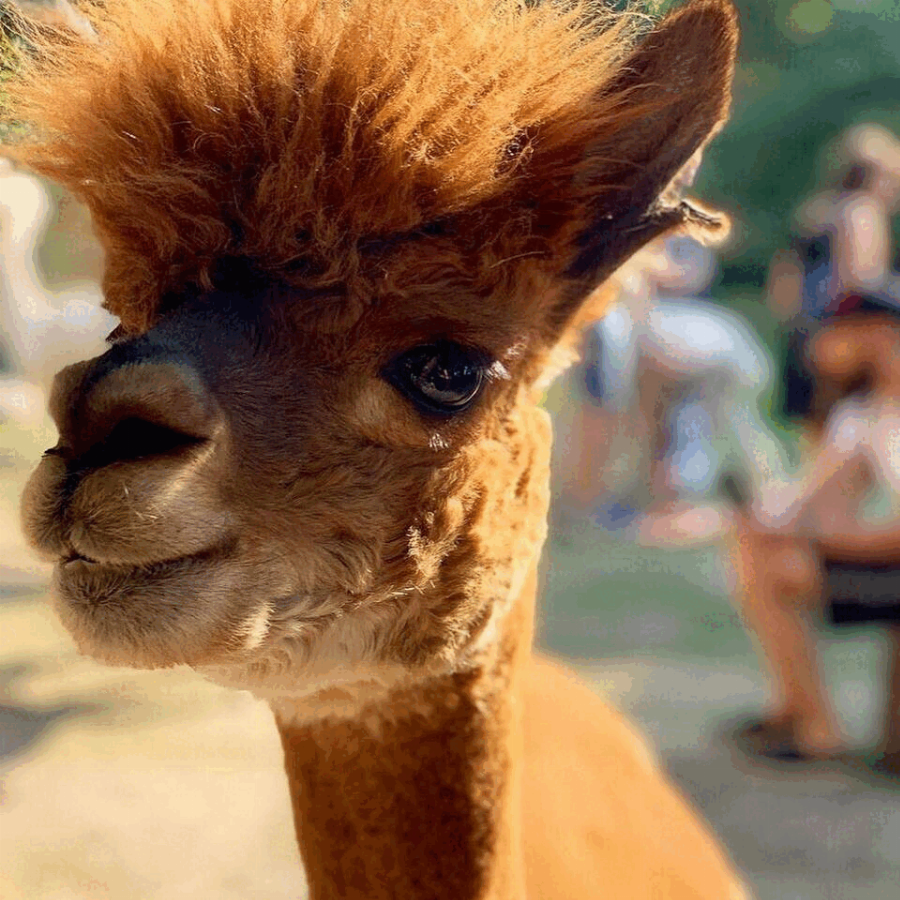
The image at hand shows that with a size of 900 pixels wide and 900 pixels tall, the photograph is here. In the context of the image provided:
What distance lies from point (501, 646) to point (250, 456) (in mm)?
569

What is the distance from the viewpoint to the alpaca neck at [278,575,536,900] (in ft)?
4.79

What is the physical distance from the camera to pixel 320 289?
1282mm

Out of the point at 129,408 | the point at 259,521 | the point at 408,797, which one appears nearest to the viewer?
the point at 129,408

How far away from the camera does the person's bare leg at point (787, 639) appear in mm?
4344

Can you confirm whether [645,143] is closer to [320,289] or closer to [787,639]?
[320,289]

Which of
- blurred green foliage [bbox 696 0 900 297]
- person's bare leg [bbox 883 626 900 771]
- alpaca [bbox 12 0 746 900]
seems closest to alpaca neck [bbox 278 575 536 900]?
alpaca [bbox 12 0 746 900]

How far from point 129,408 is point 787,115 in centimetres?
1426

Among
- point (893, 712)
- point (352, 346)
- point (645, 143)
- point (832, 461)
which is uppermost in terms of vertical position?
point (832, 461)

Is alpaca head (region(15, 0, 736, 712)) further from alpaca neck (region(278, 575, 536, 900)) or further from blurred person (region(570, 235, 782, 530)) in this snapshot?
blurred person (region(570, 235, 782, 530))

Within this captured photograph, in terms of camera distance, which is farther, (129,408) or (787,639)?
(787,639)

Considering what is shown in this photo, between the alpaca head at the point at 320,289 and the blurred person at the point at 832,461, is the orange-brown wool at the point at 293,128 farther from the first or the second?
the blurred person at the point at 832,461

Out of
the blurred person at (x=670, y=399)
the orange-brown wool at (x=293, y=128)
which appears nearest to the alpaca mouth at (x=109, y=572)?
the orange-brown wool at (x=293, y=128)

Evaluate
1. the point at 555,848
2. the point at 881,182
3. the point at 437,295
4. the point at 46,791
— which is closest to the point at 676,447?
the point at 881,182

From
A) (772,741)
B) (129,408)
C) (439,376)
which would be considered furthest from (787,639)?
(129,408)
